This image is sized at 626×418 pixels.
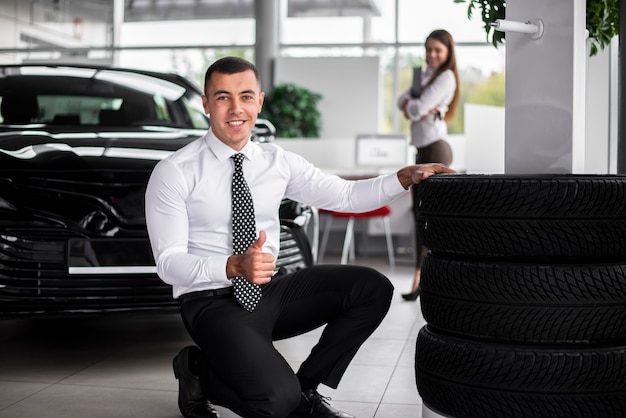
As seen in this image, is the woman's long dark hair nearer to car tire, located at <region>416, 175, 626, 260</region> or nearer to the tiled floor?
the tiled floor

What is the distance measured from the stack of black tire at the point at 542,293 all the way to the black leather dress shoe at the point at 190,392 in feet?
2.65

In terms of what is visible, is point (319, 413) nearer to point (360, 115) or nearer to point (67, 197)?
point (67, 197)

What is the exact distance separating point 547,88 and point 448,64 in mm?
2683

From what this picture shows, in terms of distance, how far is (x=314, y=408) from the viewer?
2.19 meters

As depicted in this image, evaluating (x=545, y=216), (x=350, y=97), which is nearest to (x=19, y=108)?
(x=545, y=216)

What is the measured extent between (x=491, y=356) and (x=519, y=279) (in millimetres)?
176

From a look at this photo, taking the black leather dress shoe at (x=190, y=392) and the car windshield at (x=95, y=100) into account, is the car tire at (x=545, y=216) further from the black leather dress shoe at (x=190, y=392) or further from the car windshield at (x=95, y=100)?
the car windshield at (x=95, y=100)

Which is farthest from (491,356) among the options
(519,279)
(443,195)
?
(443,195)

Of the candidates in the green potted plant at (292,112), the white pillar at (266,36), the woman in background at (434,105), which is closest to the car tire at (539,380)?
the woman in background at (434,105)

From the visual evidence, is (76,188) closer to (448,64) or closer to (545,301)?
(545,301)

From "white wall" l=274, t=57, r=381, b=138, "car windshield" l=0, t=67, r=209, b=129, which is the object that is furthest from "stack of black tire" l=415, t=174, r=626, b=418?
"white wall" l=274, t=57, r=381, b=138

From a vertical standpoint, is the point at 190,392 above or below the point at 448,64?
below

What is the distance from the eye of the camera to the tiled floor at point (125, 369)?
235 centimetres

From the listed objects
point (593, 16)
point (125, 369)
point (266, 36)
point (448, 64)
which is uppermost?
point (266, 36)
